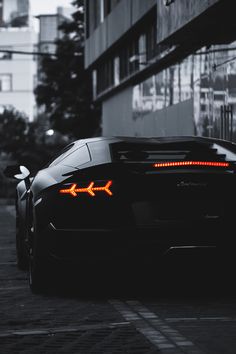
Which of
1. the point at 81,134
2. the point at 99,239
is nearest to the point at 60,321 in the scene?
the point at 99,239

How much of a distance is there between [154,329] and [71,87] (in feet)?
193

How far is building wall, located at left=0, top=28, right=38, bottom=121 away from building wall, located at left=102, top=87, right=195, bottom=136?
229 feet

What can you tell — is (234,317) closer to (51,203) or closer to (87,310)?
(87,310)

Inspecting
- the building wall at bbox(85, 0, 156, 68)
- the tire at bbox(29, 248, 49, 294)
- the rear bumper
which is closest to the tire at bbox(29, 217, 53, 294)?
the tire at bbox(29, 248, 49, 294)

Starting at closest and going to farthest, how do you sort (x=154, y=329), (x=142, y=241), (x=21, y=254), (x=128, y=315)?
(x=154, y=329) → (x=128, y=315) → (x=142, y=241) → (x=21, y=254)

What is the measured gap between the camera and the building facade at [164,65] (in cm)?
2312

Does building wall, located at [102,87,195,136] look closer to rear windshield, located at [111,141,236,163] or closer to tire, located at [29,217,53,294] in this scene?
rear windshield, located at [111,141,236,163]

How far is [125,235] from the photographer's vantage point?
8555 millimetres

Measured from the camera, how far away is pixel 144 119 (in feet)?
116

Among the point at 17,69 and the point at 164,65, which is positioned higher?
the point at 17,69

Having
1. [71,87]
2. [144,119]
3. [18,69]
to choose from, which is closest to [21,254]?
[144,119]

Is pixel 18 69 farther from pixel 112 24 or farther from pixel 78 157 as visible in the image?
pixel 78 157

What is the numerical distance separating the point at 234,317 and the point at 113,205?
1.43 m

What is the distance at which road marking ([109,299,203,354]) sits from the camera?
6.39 meters
